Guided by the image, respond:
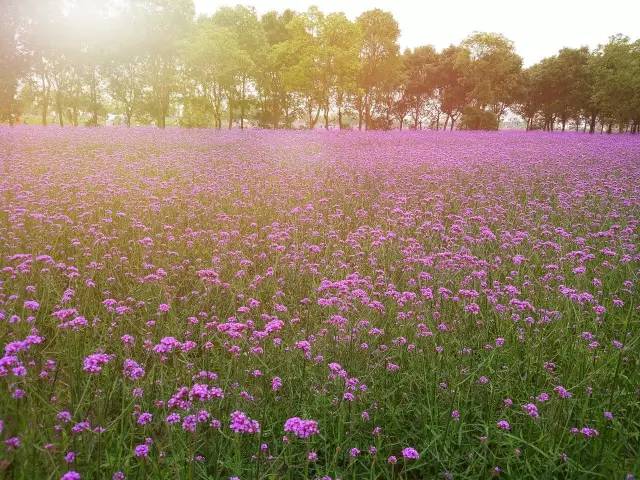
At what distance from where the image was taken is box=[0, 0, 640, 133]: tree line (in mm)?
34406

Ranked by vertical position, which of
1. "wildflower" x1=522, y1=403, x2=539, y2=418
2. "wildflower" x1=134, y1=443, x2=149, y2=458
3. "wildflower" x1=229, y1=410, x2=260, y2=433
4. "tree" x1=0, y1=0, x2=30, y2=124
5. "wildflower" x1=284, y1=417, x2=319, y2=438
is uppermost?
"tree" x1=0, y1=0, x2=30, y2=124

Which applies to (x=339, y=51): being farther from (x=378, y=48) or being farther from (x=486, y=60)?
(x=486, y=60)

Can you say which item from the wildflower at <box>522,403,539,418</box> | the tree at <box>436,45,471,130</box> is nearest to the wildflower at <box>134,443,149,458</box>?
the wildflower at <box>522,403,539,418</box>

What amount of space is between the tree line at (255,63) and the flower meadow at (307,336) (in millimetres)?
28560

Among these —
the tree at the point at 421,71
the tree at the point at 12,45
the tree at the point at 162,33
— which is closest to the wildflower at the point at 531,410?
the tree at the point at 12,45

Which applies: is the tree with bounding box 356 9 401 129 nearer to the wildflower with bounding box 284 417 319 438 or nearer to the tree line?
the tree line

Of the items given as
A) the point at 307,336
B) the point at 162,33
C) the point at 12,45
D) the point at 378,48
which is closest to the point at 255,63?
the point at 162,33

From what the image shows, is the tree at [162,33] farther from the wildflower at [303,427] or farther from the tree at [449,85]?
the wildflower at [303,427]

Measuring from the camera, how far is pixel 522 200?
354 inches

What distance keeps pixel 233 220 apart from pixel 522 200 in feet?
19.8

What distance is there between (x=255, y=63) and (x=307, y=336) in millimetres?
48988

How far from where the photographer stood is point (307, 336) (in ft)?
11.4

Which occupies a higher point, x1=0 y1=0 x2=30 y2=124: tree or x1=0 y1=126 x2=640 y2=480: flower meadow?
x1=0 y1=0 x2=30 y2=124: tree

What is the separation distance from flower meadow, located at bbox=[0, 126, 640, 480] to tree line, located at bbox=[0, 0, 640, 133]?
28.6 m
